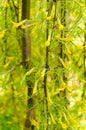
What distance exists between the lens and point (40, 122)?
5.11 ft

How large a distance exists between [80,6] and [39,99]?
0.48m

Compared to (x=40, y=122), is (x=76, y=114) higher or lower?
lower

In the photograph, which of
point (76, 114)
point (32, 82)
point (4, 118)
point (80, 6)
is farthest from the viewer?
point (4, 118)

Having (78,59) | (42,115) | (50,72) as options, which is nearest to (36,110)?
(42,115)

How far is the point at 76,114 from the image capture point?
2.07 metres

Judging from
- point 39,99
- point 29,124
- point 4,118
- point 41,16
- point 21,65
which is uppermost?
point 41,16

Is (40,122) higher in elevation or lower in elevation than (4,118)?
higher

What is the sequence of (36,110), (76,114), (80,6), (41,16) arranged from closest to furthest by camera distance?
(80,6) → (41,16) → (36,110) → (76,114)

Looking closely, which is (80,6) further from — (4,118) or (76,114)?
(4,118)

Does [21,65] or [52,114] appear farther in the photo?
[21,65]

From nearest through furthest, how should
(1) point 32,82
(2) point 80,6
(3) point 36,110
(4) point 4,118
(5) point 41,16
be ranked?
1. (2) point 80,6
2. (5) point 41,16
3. (1) point 32,82
4. (3) point 36,110
5. (4) point 4,118

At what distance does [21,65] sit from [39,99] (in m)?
0.16

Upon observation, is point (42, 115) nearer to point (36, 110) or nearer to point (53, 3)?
point (36, 110)

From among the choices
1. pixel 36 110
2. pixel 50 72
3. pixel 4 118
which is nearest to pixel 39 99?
pixel 36 110
